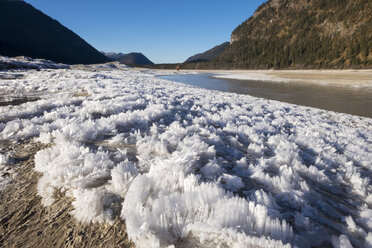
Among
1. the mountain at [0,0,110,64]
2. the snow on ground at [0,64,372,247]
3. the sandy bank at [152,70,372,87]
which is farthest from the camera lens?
the mountain at [0,0,110,64]

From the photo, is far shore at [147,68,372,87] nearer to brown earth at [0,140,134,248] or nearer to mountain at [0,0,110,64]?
brown earth at [0,140,134,248]

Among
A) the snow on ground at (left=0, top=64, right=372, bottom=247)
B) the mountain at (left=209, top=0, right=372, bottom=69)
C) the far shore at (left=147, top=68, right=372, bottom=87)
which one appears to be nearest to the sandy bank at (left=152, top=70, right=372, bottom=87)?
the far shore at (left=147, top=68, right=372, bottom=87)

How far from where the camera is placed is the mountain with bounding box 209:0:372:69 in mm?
45500

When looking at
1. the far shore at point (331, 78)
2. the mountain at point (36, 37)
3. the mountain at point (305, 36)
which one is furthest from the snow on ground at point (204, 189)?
the mountain at point (36, 37)

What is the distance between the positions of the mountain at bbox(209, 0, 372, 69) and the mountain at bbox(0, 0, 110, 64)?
7875 cm

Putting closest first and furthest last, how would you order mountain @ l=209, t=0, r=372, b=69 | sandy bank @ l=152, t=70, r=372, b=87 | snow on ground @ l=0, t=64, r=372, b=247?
1. snow on ground @ l=0, t=64, r=372, b=247
2. sandy bank @ l=152, t=70, r=372, b=87
3. mountain @ l=209, t=0, r=372, b=69

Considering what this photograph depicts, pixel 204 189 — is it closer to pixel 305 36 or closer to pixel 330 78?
pixel 330 78

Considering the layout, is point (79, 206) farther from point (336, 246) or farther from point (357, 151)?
point (357, 151)

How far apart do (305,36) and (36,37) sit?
424 ft

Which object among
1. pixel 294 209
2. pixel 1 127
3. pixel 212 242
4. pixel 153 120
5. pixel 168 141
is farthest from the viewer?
pixel 153 120

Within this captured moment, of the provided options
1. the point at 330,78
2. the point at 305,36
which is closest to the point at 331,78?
the point at 330,78

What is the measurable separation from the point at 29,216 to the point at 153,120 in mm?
2583

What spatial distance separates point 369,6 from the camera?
4944cm

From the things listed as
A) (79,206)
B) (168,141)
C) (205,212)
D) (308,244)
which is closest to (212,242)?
(205,212)
